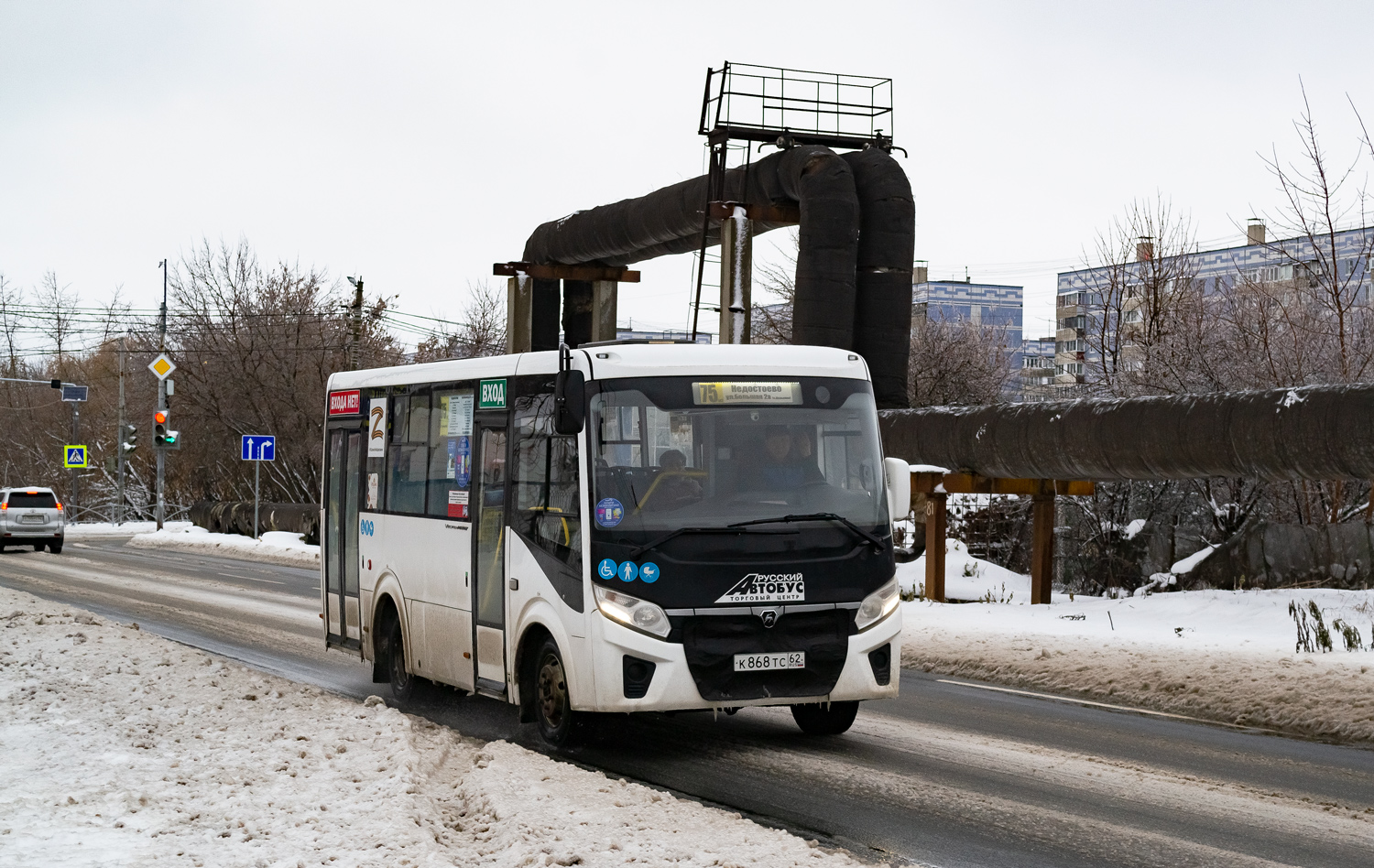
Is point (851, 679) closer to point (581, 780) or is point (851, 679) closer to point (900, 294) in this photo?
point (581, 780)

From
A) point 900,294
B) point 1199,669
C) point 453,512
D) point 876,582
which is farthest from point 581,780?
point 900,294

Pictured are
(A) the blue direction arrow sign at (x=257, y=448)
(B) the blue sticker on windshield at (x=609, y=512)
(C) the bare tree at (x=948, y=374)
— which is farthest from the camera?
(A) the blue direction arrow sign at (x=257, y=448)

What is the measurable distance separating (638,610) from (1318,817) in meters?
3.87

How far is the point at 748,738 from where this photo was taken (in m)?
10.3

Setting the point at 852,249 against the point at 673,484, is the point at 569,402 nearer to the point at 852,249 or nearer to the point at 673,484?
the point at 673,484

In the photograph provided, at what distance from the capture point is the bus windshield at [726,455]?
909cm

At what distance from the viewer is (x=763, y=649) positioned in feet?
29.4

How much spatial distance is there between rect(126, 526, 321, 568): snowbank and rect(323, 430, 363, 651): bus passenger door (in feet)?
63.3

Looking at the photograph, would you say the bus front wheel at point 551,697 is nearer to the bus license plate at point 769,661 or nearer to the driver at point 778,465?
the bus license plate at point 769,661

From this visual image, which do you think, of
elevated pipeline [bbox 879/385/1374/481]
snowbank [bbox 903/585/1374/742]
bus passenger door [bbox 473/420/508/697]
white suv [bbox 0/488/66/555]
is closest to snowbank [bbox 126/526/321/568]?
white suv [bbox 0/488/66/555]

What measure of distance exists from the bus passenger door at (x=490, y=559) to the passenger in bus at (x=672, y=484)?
1524mm

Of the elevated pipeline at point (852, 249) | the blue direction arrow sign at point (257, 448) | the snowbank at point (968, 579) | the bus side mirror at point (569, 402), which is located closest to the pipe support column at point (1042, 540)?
the snowbank at point (968, 579)

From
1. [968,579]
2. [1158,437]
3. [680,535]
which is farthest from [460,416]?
[968,579]

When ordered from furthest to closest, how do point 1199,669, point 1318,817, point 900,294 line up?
point 900,294 < point 1199,669 < point 1318,817
